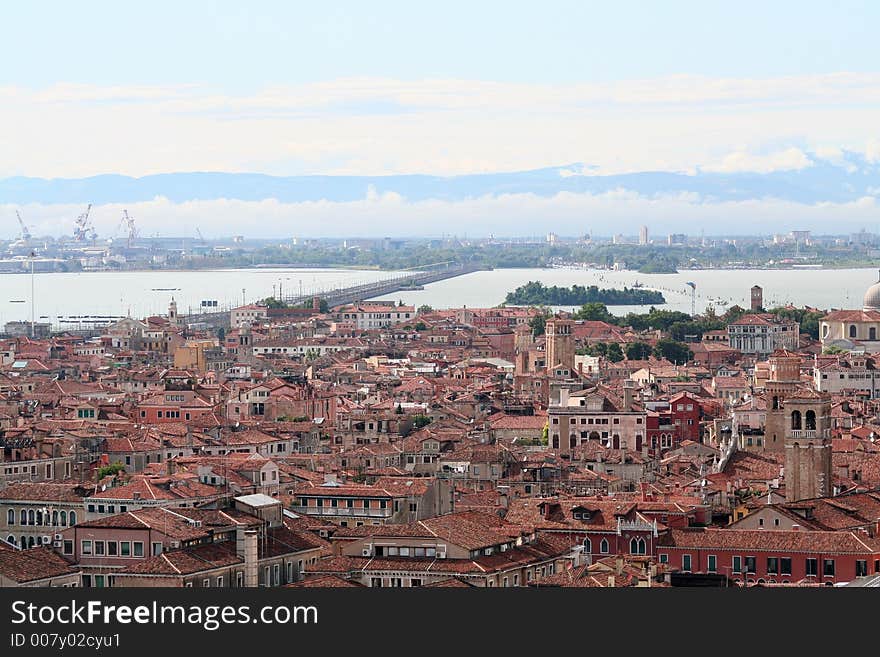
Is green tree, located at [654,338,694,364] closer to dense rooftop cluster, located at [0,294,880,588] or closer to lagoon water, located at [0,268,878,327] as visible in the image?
dense rooftop cluster, located at [0,294,880,588]

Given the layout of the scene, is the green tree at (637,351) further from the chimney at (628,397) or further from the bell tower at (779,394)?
→ the bell tower at (779,394)

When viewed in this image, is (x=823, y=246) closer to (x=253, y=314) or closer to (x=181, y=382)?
(x=253, y=314)

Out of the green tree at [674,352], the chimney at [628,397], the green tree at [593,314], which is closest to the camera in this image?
the chimney at [628,397]

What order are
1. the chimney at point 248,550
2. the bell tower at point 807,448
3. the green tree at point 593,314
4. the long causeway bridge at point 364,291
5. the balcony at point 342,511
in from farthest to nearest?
the long causeway bridge at point 364,291
the green tree at point 593,314
the bell tower at point 807,448
the balcony at point 342,511
the chimney at point 248,550

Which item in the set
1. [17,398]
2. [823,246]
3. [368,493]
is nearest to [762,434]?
[368,493]

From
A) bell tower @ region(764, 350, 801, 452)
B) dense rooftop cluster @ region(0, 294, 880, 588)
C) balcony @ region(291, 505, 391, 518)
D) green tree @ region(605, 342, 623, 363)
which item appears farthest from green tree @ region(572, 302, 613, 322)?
balcony @ region(291, 505, 391, 518)

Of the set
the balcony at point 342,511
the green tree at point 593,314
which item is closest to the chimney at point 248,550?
the balcony at point 342,511

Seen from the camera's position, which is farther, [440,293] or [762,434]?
[440,293]

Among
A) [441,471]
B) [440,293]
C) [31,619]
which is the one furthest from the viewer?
[440,293]
